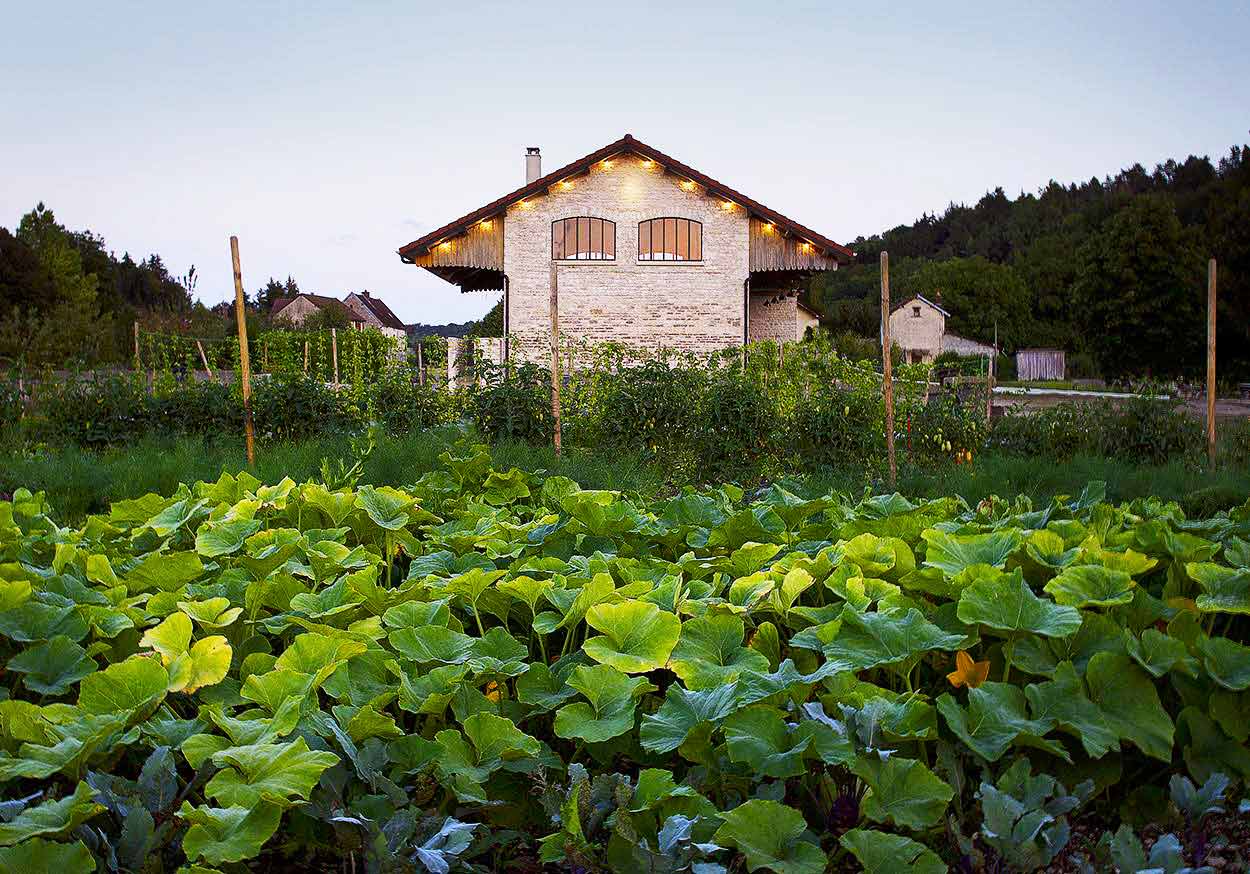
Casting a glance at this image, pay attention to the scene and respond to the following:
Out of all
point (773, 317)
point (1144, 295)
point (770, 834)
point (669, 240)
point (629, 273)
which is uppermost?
point (1144, 295)

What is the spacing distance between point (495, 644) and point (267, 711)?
1.09ft

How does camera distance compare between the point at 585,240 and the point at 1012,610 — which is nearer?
the point at 1012,610

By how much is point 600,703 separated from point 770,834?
1.05ft

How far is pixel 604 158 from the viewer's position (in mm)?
19641

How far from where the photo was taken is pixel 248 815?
0.98 meters

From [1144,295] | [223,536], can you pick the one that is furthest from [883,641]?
[1144,295]

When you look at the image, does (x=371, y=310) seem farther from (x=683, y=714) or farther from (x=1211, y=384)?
(x=683, y=714)

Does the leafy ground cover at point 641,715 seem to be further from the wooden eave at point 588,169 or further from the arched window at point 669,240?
the arched window at point 669,240

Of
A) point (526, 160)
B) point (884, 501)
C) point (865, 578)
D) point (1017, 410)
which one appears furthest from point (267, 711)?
point (526, 160)

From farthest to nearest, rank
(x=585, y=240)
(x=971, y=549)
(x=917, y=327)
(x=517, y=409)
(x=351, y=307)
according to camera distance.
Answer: (x=351, y=307), (x=917, y=327), (x=585, y=240), (x=517, y=409), (x=971, y=549)

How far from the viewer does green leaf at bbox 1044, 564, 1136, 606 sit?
1.42m

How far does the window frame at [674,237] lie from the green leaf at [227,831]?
64.1 ft

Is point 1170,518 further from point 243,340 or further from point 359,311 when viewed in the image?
point 359,311

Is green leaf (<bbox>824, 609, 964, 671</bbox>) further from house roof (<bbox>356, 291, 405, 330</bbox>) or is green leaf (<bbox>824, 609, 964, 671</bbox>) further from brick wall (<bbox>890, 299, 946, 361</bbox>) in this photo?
house roof (<bbox>356, 291, 405, 330</bbox>)
